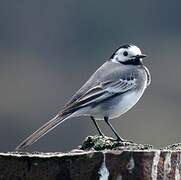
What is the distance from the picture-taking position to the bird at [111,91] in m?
10.8

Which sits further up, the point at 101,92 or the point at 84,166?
the point at 101,92

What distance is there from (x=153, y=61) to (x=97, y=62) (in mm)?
1781

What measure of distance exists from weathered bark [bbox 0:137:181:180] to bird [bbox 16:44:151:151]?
8.84 ft

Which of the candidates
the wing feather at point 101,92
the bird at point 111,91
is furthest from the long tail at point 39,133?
the wing feather at point 101,92

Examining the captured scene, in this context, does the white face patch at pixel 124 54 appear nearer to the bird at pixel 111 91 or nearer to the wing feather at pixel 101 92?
the bird at pixel 111 91

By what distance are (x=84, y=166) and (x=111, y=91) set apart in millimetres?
3787

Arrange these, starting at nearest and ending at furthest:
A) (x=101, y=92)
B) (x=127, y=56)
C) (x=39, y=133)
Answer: (x=39, y=133) → (x=101, y=92) → (x=127, y=56)

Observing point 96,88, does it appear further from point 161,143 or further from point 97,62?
point 97,62

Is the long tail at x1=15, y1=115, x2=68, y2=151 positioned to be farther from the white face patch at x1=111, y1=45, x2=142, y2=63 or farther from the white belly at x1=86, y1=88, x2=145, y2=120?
the white face patch at x1=111, y1=45, x2=142, y2=63

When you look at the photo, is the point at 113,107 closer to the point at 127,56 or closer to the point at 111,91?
the point at 111,91

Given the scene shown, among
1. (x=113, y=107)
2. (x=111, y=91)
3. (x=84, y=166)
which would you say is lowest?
(x=84, y=166)

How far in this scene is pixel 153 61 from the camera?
35.0 metres

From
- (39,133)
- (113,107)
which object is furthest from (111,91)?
(39,133)

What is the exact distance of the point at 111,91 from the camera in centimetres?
1131
